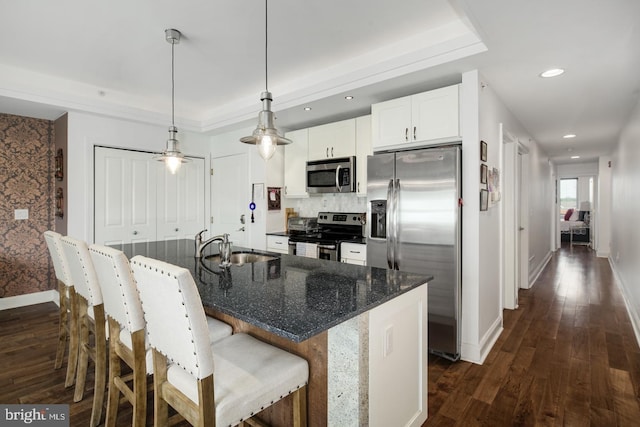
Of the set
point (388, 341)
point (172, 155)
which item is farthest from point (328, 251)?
point (388, 341)

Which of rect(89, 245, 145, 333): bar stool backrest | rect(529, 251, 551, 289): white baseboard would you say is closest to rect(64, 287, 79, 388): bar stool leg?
rect(89, 245, 145, 333): bar stool backrest

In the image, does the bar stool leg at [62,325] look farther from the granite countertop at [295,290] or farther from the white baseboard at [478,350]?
the white baseboard at [478,350]

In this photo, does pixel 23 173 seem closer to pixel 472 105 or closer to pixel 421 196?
pixel 421 196

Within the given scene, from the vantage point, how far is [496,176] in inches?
129

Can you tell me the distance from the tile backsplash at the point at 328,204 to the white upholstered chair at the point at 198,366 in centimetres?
288

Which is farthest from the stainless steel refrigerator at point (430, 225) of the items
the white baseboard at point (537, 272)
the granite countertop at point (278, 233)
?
the white baseboard at point (537, 272)

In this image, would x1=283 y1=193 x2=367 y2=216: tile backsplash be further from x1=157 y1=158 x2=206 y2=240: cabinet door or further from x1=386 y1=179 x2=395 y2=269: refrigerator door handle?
x1=157 y1=158 x2=206 y2=240: cabinet door

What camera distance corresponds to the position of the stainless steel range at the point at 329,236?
3512 millimetres

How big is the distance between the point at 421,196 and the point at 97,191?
3752 millimetres

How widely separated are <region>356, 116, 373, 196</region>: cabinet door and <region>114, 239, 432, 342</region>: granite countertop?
1.67m

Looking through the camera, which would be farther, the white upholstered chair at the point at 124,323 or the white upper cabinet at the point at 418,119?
the white upper cabinet at the point at 418,119

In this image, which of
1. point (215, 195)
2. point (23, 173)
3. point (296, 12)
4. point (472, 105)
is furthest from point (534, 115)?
point (23, 173)

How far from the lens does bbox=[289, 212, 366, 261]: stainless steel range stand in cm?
351

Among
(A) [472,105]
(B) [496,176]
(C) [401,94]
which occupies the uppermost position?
(C) [401,94]
